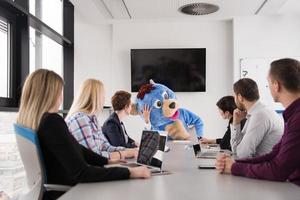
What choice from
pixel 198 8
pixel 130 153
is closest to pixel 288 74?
pixel 130 153

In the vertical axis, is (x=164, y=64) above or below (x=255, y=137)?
above

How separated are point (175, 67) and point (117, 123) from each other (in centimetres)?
247

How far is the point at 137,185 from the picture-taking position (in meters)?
1.46

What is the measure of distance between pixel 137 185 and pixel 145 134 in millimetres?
501

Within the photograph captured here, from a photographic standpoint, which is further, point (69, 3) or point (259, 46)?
point (259, 46)

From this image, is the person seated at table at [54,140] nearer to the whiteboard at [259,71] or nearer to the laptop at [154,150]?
the laptop at [154,150]

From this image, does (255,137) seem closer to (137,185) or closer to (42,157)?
(137,185)

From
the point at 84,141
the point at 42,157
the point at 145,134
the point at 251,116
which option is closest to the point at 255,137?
the point at 251,116

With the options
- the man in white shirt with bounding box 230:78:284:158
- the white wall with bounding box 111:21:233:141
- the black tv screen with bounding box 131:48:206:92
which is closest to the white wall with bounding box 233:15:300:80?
the white wall with bounding box 111:21:233:141

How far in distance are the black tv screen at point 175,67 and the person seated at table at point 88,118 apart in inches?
117

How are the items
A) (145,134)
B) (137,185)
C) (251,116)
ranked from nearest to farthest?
(137,185)
(145,134)
(251,116)

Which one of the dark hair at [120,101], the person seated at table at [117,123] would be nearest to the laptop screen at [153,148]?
the person seated at table at [117,123]

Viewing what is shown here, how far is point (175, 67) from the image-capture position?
5238mm

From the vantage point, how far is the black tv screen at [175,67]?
5.22 meters
